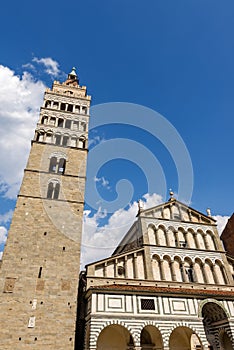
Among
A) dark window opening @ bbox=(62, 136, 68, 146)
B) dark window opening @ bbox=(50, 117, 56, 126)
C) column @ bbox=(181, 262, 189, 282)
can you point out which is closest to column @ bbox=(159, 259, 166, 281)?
column @ bbox=(181, 262, 189, 282)

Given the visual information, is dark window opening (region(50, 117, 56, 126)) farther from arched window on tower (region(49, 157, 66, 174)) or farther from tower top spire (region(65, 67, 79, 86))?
tower top spire (region(65, 67, 79, 86))

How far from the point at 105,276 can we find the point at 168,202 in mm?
8914

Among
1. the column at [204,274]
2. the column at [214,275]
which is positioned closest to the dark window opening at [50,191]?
the column at [204,274]

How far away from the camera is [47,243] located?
1714cm

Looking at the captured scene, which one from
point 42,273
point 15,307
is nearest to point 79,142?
point 42,273

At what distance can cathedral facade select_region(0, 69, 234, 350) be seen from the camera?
47.1 feet

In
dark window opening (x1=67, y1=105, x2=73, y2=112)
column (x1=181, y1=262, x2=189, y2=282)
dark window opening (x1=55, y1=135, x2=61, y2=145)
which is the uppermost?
dark window opening (x1=67, y1=105, x2=73, y2=112)

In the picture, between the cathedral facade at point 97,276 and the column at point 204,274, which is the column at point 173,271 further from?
the column at point 204,274

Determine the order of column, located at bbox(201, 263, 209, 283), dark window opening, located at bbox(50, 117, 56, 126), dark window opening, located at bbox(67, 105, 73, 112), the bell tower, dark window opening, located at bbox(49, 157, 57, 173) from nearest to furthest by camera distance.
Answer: the bell tower → column, located at bbox(201, 263, 209, 283) → dark window opening, located at bbox(49, 157, 57, 173) → dark window opening, located at bbox(50, 117, 56, 126) → dark window opening, located at bbox(67, 105, 73, 112)

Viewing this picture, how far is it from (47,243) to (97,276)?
13.1 ft

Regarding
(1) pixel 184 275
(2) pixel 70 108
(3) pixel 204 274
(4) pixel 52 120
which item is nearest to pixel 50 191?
(4) pixel 52 120

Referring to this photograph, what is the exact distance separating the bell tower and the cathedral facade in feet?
0.18

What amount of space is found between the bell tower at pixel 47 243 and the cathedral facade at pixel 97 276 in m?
0.06

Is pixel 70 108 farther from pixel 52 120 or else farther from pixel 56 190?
pixel 56 190
